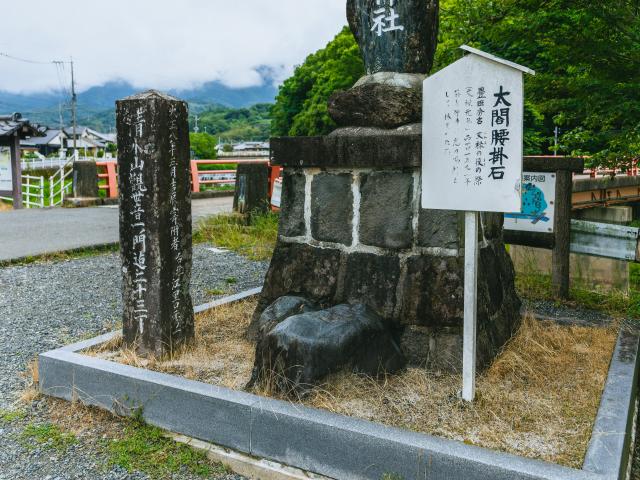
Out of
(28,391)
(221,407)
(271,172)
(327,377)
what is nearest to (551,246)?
(327,377)

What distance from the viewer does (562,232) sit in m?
5.96

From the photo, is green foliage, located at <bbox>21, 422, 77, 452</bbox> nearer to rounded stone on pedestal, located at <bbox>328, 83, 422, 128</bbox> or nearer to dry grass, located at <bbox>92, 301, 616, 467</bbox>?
dry grass, located at <bbox>92, 301, 616, 467</bbox>

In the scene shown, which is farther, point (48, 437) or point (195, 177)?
point (195, 177)

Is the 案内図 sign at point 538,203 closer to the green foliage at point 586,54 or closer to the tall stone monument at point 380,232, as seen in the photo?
the green foliage at point 586,54

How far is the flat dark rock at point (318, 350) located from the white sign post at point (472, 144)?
543 millimetres

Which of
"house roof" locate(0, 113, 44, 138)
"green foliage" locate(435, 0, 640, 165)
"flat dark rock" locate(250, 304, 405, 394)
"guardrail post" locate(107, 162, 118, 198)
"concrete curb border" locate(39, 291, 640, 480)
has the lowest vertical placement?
"concrete curb border" locate(39, 291, 640, 480)

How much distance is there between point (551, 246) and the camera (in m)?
6.05

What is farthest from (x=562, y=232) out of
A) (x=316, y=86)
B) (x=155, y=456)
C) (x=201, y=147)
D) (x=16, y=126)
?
(x=201, y=147)

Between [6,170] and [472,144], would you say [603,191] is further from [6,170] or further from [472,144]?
[6,170]

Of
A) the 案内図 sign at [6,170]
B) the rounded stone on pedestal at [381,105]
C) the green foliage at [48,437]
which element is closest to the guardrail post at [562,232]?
the rounded stone on pedestal at [381,105]

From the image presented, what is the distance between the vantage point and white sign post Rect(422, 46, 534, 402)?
2.78 metres

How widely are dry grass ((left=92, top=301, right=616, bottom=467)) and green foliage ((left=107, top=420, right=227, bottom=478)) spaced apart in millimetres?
407

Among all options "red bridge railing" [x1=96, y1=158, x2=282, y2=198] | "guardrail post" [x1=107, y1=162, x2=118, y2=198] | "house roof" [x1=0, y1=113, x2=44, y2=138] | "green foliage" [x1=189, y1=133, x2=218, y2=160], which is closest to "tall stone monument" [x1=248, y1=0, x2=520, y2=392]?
"red bridge railing" [x1=96, y1=158, x2=282, y2=198]

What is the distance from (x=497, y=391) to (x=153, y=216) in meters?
2.14
